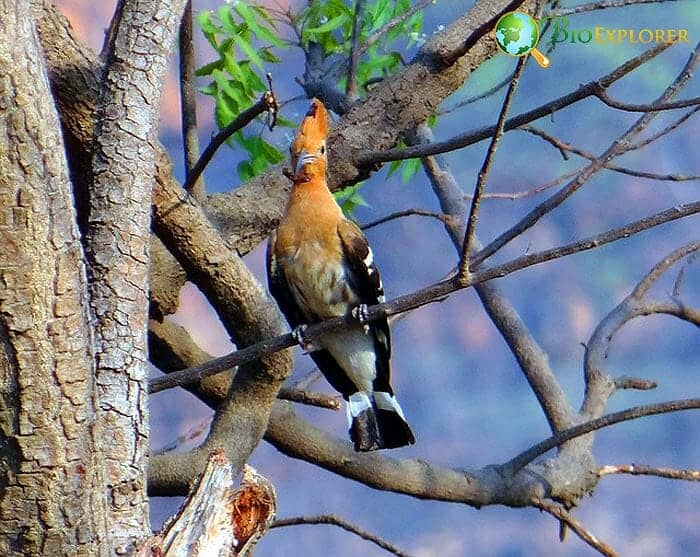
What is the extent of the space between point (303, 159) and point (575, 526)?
0.75 meters

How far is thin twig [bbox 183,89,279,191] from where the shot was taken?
1.35 meters

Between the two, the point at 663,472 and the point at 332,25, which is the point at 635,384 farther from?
the point at 332,25

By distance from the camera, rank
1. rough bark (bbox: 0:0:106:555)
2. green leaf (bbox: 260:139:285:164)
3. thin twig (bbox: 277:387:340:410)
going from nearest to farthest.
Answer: rough bark (bbox: 0:0:106:555) → thin twig (bbox: 277:387:340:410) → green leaf (bbox: 260:139:285:164)

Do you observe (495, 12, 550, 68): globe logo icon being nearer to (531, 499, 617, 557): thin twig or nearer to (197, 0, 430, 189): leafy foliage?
(197, 0, 430, 189): leafy foliage

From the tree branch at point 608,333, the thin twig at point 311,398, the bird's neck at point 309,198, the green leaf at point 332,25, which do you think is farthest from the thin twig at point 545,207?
the tree branch at point 608,333

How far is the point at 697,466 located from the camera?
2398 millimetres

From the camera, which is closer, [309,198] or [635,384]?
[309,198]

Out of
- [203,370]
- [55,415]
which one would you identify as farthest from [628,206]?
[55,415]

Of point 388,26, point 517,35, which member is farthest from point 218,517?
point 388,26

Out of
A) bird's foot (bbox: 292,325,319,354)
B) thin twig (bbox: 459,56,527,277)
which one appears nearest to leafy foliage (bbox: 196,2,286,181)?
bird's foot (bbox: 292,325,319,354)

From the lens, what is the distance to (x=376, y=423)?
1857 millimetres

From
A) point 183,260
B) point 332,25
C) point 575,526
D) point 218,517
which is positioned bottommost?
point 218,517

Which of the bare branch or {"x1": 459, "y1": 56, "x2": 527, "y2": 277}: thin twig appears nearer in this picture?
{"x1": 459, "y1": 56, "x2": 527, "y2": 277}: thin twig

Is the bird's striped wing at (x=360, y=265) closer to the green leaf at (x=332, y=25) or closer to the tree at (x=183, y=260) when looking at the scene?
the tree at (x=183, y=260)
